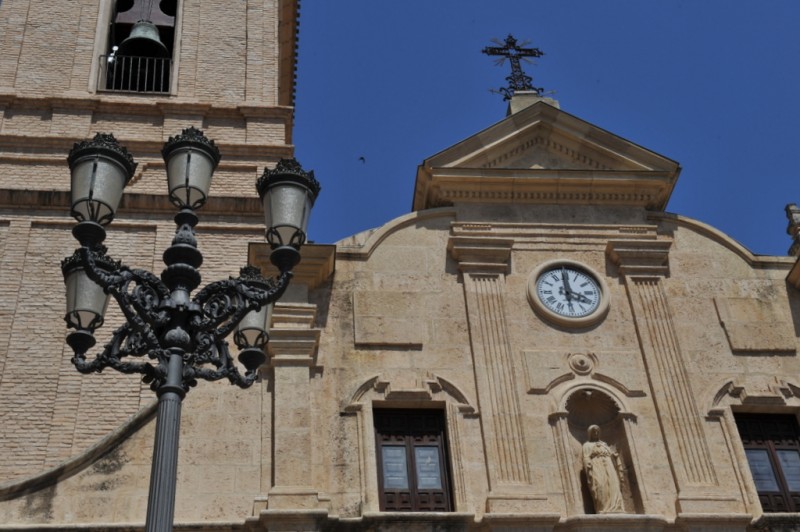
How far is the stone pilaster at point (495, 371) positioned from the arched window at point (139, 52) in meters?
10.9

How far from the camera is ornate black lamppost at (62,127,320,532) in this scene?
9.38 meters

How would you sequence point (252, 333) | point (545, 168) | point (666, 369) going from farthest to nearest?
point (545, 168) < point (666, 369) < point (252, 333)

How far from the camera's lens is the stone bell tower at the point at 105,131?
18250 millimetres

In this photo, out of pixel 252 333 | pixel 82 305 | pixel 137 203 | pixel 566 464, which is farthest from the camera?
pixel 137 203

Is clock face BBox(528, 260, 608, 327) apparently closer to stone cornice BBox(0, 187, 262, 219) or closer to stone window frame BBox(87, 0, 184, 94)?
stone cornice BBox(0, 187, 262, 219)

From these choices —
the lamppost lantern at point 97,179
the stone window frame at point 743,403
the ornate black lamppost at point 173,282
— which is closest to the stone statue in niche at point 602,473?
the stone window frame at point 743,403

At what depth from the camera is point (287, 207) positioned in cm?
1017

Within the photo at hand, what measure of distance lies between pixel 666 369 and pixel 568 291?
1.66 m

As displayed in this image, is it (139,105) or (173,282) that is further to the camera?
(139,105)

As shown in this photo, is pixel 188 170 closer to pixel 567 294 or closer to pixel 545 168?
pixel 567 294

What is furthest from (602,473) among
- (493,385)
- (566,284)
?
(566,284)

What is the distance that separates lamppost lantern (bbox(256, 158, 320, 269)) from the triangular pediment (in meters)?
5.74

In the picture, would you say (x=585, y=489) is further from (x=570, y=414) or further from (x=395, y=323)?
(x=395, y=323)

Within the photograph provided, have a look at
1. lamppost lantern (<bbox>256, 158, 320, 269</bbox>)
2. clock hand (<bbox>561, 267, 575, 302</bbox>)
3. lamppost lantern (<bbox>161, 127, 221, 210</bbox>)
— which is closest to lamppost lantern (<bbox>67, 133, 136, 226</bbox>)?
lamppost lantern (<bbox>161, 127, 221, 210</bbox>)
